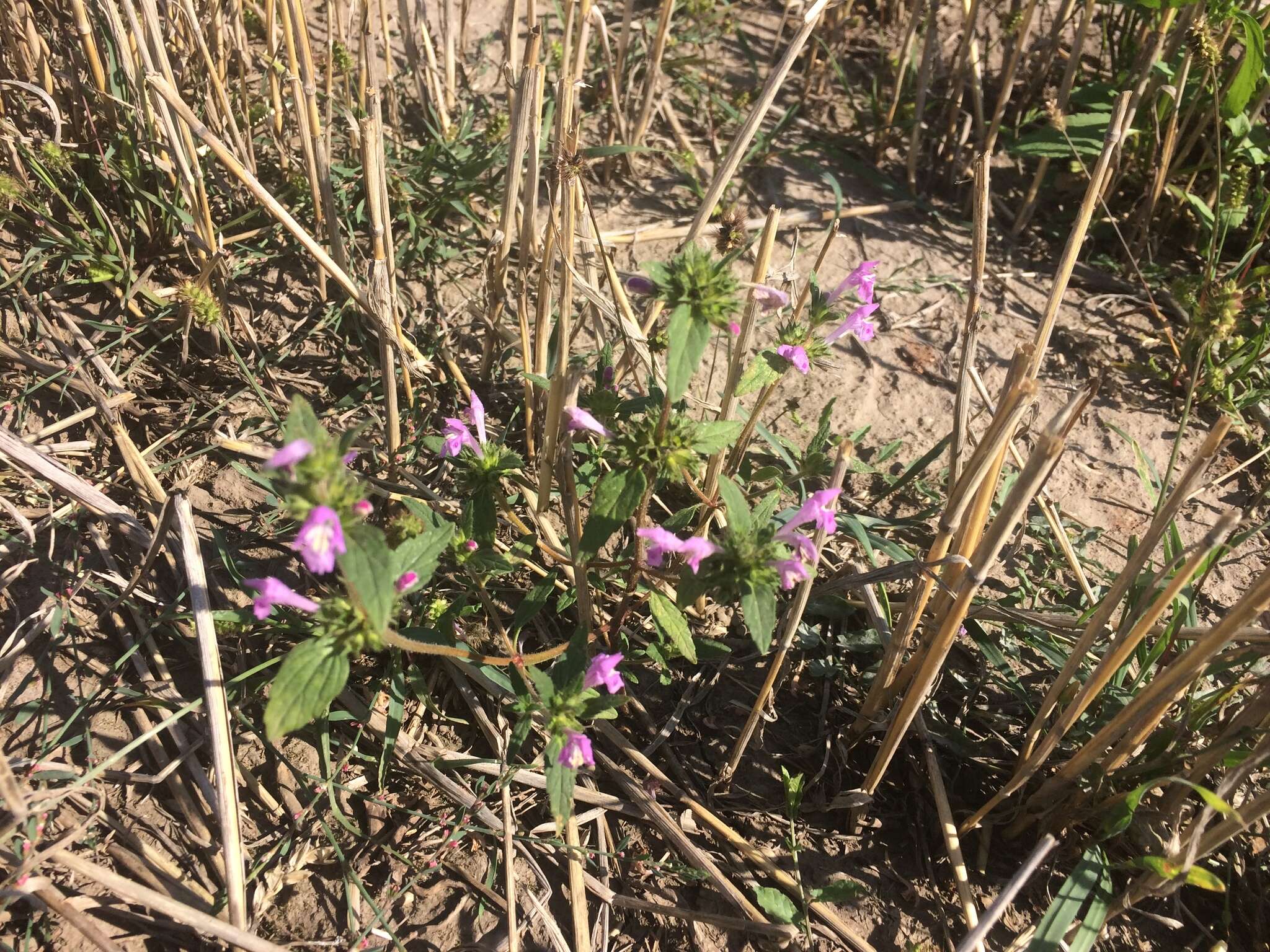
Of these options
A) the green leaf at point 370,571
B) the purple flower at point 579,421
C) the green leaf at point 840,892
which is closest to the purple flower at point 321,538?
the green leaf at point 370,571

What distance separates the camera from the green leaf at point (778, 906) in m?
1.86

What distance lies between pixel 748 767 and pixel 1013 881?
Answer: 70 cm

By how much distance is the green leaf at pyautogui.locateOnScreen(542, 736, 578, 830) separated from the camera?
1.59 meters

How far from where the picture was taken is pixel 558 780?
160 centimetres

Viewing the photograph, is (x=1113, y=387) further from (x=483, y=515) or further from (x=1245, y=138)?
(x=483, y=515)

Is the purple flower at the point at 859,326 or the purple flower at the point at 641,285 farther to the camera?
the purple flower at the point at 859,326

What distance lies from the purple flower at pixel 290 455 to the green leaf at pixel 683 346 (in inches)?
22.0

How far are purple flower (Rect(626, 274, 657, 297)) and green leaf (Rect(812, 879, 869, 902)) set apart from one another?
1291 millimetres

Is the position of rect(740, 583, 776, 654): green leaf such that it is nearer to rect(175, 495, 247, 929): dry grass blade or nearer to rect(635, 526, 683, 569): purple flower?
rect(635, 526, 683, 569): purple flower

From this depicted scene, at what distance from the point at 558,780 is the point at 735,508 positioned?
0.58 m

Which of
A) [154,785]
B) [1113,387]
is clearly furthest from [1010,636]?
[154,785]

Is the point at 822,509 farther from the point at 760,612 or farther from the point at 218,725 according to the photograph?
the point at 218,725

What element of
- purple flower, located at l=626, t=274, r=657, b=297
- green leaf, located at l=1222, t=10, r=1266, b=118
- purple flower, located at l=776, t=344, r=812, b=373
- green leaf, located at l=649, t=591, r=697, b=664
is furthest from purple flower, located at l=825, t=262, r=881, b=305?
green leaf, located at l=1222, t=10, r=1266, b=118

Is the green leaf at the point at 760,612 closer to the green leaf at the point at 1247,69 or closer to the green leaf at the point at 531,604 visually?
the green leaf at the point at 531,604
